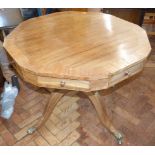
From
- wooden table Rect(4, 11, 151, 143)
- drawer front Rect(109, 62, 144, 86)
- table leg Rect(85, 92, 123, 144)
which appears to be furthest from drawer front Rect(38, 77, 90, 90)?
table leg Rect(85, 92, 123, 144)

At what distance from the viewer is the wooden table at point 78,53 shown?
0.87 m

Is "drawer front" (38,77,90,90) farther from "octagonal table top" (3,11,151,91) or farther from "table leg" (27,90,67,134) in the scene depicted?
"table leg" (27,90,67,134)

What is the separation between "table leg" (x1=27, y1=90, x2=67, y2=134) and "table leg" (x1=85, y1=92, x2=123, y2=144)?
0.60 ft

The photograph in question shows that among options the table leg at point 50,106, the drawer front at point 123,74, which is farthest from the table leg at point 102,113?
the drawer front at point 123,74

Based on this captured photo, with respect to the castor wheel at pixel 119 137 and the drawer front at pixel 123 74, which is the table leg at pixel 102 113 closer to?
the castor wheel at pixel 119 137

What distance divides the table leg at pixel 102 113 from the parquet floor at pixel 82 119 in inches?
2.6

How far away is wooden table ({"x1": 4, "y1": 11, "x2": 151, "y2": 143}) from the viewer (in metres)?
0.87

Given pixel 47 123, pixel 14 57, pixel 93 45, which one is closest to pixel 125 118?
pixel 47 123

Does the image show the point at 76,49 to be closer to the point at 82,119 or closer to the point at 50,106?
the point at 50,106

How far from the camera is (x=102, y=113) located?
4.22 feet

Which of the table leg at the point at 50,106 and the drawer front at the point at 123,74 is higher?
the drawer front at the point at 123,74

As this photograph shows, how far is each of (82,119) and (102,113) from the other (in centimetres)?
24

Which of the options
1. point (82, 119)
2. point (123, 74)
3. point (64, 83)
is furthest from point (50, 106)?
point (123, 74)

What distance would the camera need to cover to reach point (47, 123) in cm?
145
